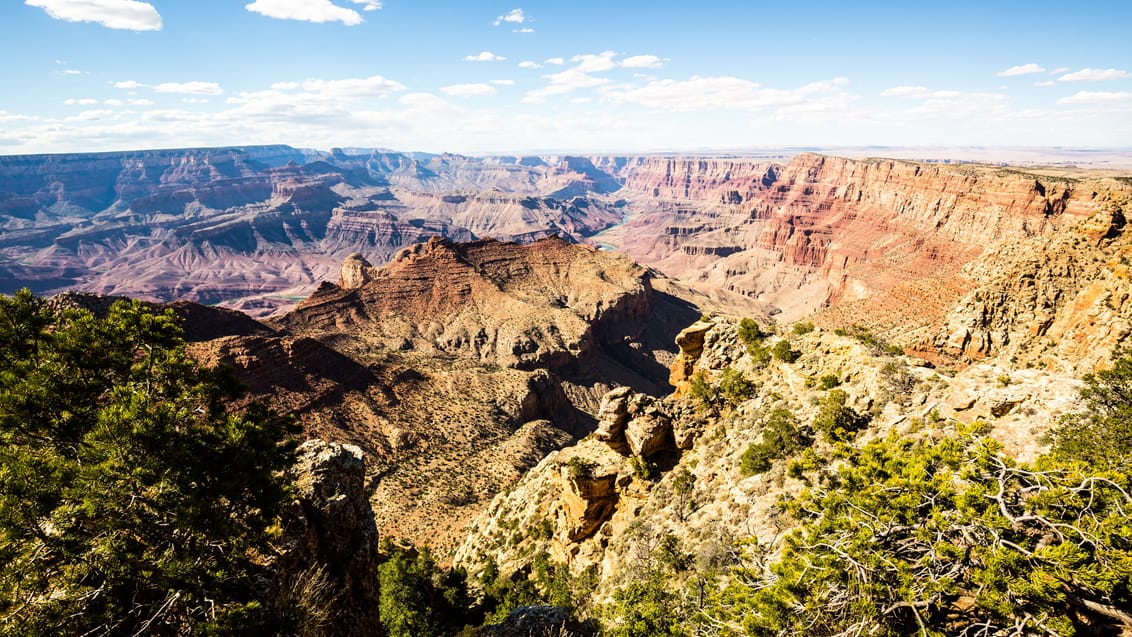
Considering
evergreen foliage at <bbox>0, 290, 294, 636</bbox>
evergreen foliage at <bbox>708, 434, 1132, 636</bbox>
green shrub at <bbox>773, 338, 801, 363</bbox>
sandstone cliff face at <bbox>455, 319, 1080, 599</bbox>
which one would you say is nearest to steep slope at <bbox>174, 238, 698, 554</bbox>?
evergreen foliage at <bbox>0, 290, 294, 636</bbox>

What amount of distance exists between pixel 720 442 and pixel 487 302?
76.0 metres

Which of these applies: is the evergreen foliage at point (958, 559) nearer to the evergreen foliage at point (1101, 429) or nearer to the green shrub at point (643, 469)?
the evergreen foliage at point (1101, 429)

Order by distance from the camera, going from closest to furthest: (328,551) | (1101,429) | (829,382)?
1. (1101,429)
2. (328,551)
3. (829,382)

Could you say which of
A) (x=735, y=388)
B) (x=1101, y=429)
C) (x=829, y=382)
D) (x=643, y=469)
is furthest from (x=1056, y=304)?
(x=643, y=469)

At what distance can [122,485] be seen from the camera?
11219 mm

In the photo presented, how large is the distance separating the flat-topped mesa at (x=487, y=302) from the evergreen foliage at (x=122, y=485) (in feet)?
230

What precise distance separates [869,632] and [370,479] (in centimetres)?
4544

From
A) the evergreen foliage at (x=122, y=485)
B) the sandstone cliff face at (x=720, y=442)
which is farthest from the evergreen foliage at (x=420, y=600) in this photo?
the evergreen foliage at (x=122, y=485)

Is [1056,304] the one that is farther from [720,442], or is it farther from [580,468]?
[580,468]

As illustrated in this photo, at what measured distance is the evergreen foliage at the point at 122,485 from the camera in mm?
10062

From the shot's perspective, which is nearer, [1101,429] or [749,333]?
[1101,429]

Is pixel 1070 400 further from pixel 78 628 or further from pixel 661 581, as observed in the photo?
pixel 78 628

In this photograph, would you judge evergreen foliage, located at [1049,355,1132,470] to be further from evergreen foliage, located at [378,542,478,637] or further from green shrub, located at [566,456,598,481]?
evergreen foliage, located at [378,542,478,637]

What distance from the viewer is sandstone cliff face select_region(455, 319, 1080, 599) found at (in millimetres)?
18016
